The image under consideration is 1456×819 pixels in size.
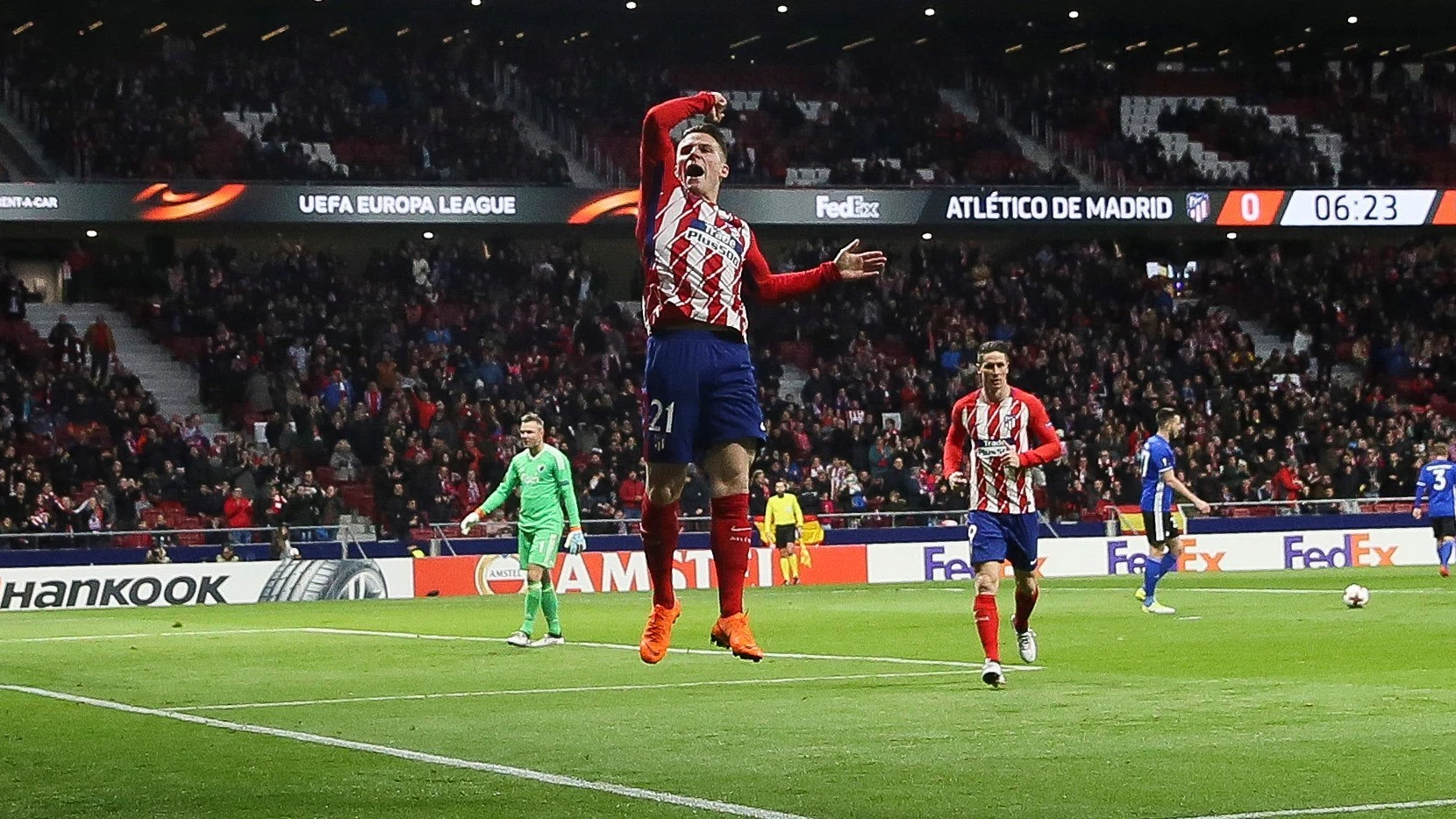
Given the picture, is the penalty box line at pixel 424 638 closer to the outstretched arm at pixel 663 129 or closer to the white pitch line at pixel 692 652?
the white pitch line at pixel 692 652

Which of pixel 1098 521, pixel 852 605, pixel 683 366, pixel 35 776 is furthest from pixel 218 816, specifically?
pixel 1098 521

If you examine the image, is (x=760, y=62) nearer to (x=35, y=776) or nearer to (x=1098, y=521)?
(x=1098, y=521)

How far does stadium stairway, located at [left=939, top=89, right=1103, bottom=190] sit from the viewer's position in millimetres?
45938

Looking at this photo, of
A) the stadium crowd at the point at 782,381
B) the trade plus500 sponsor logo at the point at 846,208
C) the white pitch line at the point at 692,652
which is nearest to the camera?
the white pitch line at the point at 692,652

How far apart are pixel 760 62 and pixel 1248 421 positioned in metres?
15.8

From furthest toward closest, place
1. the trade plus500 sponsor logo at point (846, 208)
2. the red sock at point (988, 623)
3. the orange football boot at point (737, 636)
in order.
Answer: the trade plus500 sponsor logo at point (846, 208)
the red sock at point (988, 623)
the orange football boot at point (737, 636)

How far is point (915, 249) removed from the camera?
153 ft

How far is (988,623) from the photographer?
14062 mm

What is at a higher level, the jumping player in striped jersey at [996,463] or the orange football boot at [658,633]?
the jumping player in striped jersey at [996,463]

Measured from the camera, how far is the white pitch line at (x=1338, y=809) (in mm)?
7320

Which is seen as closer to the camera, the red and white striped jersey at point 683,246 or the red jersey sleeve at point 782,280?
the red and white striped jersey at point 683,246

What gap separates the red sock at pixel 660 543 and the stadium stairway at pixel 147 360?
3005 cm

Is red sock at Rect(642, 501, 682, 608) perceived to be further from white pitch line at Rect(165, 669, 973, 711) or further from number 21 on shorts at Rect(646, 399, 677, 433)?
white pitch line at Rect(165, 669, 973, 711)

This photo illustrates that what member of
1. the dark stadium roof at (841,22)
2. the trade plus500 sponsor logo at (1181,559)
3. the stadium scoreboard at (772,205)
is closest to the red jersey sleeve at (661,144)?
the trade plus500 sponsor logo at (1181,559)
